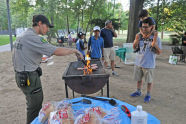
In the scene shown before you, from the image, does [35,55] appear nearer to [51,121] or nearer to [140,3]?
[51,121]

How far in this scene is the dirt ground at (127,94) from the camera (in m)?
3.47

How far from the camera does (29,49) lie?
2021mm

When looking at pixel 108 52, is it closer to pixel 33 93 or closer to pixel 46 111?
pixel 33 93

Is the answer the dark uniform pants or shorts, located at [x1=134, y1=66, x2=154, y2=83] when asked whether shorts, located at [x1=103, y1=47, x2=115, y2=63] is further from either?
the dark uniform pants

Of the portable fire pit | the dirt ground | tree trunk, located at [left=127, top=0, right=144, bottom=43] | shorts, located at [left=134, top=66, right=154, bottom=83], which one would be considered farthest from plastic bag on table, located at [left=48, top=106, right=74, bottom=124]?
tree trunk, located at [left=127, top=0, right=144, bottom=43]

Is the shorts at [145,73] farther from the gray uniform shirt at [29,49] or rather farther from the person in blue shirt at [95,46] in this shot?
the gray uniform shirt at [29,49]

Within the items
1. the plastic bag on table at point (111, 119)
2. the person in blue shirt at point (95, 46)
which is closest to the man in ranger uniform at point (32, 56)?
the plastic bag on table at point (111, 119)

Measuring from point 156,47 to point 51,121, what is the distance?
278cm

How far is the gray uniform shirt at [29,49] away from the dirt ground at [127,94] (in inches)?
70.4

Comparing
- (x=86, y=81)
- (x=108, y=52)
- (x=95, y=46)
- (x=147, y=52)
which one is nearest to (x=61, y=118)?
(x=86, y=81)

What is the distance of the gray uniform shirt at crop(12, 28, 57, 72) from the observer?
198cm

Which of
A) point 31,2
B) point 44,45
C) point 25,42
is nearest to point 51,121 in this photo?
point 44,45

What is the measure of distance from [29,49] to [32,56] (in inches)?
4.2

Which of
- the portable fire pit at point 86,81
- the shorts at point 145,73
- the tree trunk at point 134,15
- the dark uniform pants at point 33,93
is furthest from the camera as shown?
the tree trunk at point 134,15
